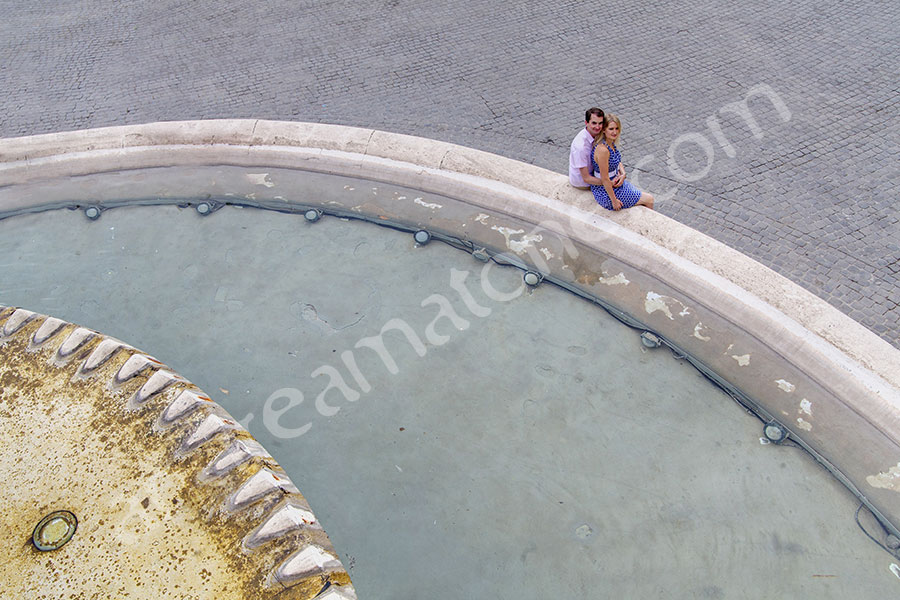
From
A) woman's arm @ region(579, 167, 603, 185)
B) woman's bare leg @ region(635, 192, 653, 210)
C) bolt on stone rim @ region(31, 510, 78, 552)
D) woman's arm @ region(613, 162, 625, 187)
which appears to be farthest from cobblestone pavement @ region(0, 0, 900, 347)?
bolt on stone rim @ region(31, 510, 78, 552)

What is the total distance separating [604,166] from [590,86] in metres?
2.37

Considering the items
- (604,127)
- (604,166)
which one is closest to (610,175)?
(604,166)

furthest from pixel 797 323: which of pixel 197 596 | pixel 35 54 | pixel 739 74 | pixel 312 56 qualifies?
pixel 35 54

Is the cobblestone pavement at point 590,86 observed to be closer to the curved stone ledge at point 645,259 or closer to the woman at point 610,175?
the curved stone ledge at point 645,259

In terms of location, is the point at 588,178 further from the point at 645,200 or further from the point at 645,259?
the point at 645,259

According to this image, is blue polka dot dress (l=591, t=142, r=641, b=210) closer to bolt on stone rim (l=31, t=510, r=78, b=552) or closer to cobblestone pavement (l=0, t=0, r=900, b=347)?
cobblestone pavement (l=0, t=0, r=900, b=347)

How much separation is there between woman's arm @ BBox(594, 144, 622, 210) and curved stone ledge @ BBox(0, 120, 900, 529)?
0.20 metres

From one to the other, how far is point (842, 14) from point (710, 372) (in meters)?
6.01

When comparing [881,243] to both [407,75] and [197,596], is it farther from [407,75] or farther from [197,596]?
[197,596]

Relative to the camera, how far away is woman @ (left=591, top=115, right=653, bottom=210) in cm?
628

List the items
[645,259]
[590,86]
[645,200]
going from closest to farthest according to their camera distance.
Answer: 1. [645,259]
2. [645,200]
3. [590,86]

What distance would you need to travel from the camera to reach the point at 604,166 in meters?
6.37

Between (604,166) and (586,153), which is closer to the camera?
(604,166)

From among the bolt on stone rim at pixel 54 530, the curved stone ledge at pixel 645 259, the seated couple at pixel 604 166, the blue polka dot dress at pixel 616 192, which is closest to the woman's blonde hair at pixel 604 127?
the seated couple at pixel 604 166
